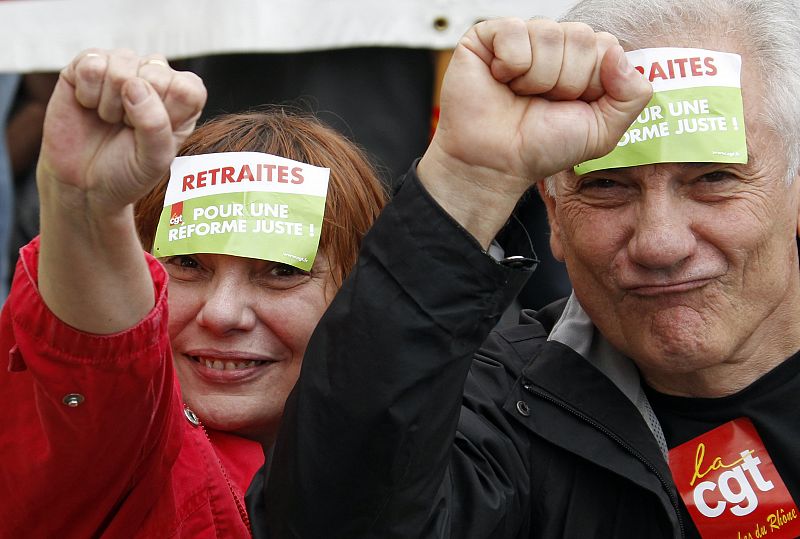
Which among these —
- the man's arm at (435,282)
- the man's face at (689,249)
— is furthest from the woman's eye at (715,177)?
the man's arm at (435,282)

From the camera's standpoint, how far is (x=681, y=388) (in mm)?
2527

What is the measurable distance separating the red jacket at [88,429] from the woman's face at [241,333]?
0.45 metres

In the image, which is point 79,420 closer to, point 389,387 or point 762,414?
point 389,387

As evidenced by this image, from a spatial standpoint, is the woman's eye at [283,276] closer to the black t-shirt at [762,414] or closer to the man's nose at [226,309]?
the man's nose at [226,309]

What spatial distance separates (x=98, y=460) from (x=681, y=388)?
45.3 inches

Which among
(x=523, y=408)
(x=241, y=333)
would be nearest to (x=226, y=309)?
(x=241, y=333)

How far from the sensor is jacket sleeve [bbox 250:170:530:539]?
1913mm

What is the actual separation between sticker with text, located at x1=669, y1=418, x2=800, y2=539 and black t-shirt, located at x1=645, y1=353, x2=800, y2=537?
18mm

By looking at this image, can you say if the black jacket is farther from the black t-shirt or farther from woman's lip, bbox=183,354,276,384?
the black t-shirt

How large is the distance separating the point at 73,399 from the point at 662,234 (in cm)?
104

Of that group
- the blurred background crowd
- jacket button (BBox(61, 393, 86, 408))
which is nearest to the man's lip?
jacket button (BBox(61, 393, 86, 408))

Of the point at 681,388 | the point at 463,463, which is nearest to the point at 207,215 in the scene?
the point at 463,463

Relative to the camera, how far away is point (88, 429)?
1.84m

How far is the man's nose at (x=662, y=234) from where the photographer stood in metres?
2.30
